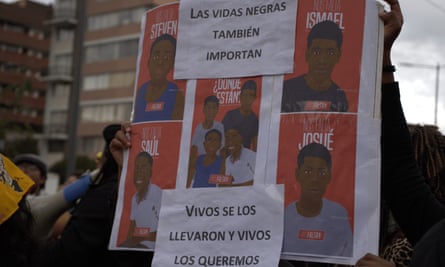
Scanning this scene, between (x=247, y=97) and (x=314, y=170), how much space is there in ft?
1.18

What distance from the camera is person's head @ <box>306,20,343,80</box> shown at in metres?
2.54

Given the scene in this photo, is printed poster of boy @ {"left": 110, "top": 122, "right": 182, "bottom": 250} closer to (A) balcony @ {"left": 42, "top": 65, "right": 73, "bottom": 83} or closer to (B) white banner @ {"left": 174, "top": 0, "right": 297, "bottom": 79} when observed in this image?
(B) white banner @ {"left": 174, "top": 0, "right": 297, "bottom": 79}

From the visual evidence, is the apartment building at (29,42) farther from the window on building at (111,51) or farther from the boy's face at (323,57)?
the boy's face at (323,57)

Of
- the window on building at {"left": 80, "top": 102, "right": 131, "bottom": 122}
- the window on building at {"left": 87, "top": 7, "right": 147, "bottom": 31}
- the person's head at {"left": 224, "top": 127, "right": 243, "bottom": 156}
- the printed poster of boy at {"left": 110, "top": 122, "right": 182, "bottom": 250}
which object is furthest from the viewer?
the window on building at {"left": 80, "top": 102, "right": 131, "bottom": 122}

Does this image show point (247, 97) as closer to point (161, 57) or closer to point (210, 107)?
point (210, 107)

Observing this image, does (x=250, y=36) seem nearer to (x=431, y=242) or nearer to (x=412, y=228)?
(x=412, y=228)

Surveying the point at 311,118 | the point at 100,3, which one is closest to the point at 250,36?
the point at 311,118

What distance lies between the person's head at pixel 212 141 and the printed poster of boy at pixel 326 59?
25 cm

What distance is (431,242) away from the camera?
6.54ft

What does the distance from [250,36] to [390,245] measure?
0.98 m

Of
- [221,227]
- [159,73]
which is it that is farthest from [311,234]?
[159,73]

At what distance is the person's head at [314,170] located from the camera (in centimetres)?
246

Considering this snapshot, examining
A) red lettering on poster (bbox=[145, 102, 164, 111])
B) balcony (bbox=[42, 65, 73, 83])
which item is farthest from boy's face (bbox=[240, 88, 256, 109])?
balcony (bbox=[42, 65, 73, 83])

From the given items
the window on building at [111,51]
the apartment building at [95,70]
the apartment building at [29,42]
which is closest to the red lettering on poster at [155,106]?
the apartment building at [95,70]
